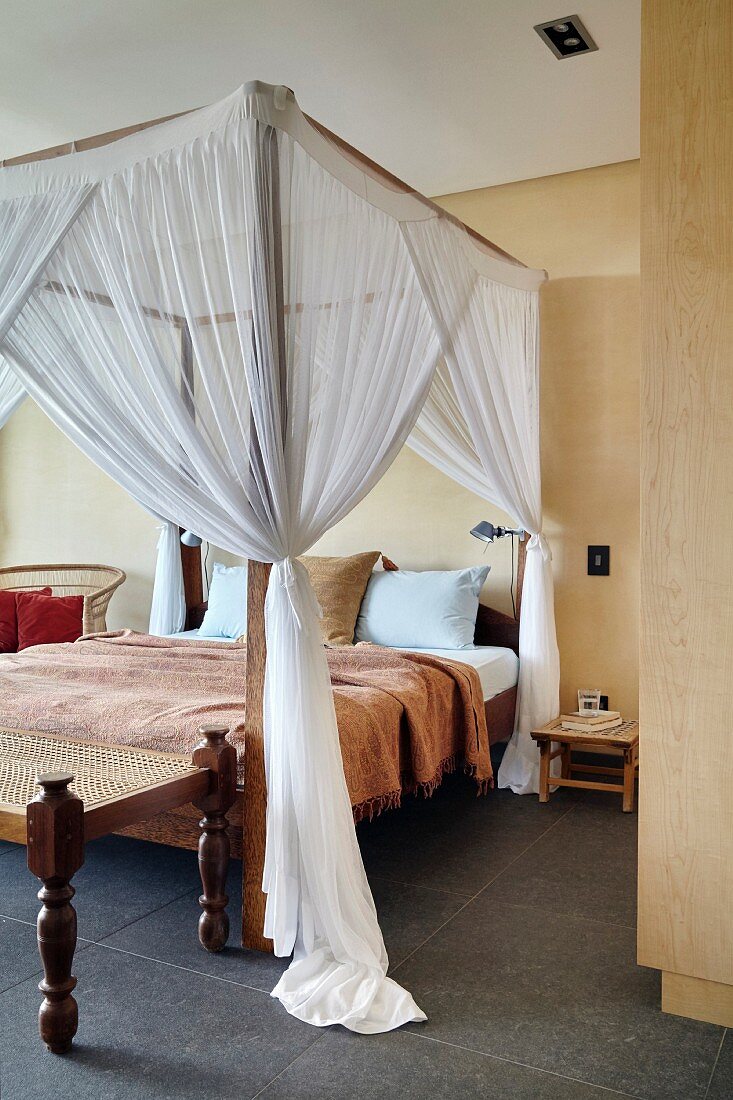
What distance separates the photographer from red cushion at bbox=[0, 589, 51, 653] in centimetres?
529

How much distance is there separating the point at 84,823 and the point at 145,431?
109cm

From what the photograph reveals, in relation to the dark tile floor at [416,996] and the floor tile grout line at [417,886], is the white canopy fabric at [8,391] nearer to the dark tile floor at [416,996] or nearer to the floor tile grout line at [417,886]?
the dark tile floor at [416,996]

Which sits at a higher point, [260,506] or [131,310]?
[131,310]

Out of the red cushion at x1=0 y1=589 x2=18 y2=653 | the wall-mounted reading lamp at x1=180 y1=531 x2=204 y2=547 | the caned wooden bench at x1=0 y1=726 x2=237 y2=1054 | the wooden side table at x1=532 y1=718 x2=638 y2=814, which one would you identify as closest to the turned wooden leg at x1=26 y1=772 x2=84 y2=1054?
the caned wooden bench at x1=0 y1=726 x2=237 y2=1054

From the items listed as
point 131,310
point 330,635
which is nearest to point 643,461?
point 131,310

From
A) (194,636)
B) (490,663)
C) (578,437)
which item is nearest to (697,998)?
(490,663)

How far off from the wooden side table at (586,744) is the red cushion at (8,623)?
9.81ft

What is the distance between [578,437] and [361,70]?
1978 mm

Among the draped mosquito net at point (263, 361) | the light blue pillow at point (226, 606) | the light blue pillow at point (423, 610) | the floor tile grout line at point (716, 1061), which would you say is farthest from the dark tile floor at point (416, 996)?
the light blue pillow at point (226, 606)

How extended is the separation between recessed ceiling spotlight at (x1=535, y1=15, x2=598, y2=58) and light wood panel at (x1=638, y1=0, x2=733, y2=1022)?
959 millimetres

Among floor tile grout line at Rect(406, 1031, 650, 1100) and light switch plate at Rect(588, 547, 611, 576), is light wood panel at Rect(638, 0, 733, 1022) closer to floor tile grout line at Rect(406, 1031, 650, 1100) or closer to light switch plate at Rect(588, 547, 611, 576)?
floor tile grout line at Rect(406, 1031, 650, 1100)

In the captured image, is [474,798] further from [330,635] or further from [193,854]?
[193,854]

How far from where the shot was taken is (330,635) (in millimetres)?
4453

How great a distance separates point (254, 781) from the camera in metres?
2.64
